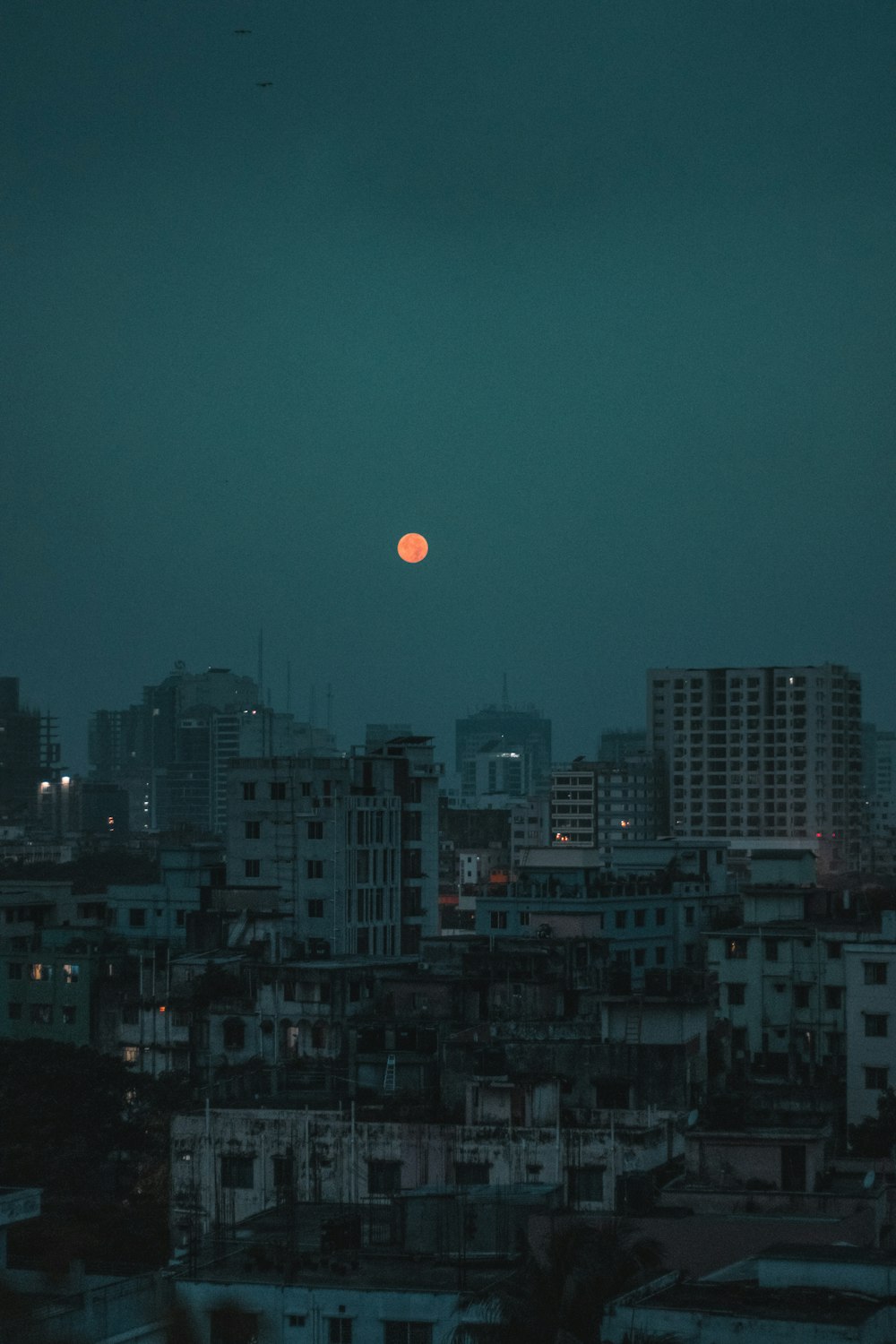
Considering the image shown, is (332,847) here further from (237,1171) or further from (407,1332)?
(407,1332)

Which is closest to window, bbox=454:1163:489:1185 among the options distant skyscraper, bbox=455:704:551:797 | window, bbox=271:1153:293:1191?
window, bbox=271:1153:293:1191

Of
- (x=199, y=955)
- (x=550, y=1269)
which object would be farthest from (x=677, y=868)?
(x=550, y=1269)

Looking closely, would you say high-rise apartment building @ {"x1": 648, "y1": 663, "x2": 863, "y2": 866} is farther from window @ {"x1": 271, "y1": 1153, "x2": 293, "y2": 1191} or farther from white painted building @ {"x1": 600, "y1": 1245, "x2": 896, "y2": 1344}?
white painted building @ {"x1": 600, "y1": 1245, "x2": 896, "y2": 1344}

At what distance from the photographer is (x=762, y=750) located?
83.4 meters

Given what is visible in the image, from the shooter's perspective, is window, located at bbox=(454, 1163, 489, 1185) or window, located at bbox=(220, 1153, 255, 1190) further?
window, located at bbox=(220, 1153, 255, 1190)

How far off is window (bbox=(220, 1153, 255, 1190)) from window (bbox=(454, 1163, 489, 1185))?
193 centimetres

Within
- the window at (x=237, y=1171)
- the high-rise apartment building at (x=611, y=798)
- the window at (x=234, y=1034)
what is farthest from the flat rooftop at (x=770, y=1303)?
the high-rise apartment building at (x=611, y=798)

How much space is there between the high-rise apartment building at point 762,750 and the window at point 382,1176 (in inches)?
2524

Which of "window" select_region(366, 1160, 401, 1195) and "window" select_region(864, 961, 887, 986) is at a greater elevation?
"window" select_region(864, 961, 887, 986)

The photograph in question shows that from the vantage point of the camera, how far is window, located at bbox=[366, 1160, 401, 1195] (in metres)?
19.7

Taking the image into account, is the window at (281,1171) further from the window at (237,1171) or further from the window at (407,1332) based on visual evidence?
the window at (407,1332)

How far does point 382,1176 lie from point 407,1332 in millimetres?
5586

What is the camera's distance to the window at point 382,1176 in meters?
19.7

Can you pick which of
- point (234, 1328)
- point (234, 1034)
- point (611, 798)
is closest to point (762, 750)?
point (611, 798)
